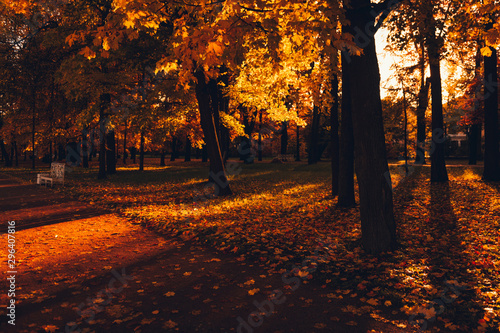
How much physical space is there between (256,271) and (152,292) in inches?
67.5

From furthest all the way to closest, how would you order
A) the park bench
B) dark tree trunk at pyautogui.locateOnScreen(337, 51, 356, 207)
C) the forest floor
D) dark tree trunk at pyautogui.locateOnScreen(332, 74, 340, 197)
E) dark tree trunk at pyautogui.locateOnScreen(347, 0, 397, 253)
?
the park bench → dark tree trunk at pyautogui.locateOnScreen(332, 74, 340, 197) → dark tree trunk at pyautogui.locateOnScreen(337, 51, 356, 207) → dark tree trunk at pyautogui.locateOnScreen(347, 0, 397, 253) → the forest floor

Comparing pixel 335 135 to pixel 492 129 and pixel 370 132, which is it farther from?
pixel 492 129

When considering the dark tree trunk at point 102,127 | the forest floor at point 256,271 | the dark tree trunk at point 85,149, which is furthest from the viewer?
the dark tree trunk at point 85,149

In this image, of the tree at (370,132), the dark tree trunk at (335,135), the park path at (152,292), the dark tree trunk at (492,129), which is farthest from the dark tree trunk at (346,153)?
the dark tree trunk at (492,129)

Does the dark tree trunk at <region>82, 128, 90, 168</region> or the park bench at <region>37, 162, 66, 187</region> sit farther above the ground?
the dark tree trunk at <region>82, 128, 90, 168</region>

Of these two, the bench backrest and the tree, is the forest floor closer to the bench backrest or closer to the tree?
the tree

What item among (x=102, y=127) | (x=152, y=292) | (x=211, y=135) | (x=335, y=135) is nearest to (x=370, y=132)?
(x=152, y=292)

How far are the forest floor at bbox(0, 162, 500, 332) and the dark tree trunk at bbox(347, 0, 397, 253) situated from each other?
0.49 meters

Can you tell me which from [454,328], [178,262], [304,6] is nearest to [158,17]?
[304,6]

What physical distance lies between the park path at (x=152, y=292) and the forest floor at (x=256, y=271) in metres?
0.02

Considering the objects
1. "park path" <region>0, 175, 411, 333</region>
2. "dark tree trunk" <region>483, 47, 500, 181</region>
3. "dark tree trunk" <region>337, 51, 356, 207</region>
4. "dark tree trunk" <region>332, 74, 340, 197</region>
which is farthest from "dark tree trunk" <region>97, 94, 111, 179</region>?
"dark tree trunk" <region>483, 47, 500, 181</region>

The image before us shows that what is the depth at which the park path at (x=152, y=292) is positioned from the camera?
156 inches

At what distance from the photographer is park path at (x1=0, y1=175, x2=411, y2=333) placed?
3.96 meters

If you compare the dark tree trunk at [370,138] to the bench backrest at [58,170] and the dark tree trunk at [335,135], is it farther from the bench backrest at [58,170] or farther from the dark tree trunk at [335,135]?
the bench backrest at [58,170]
